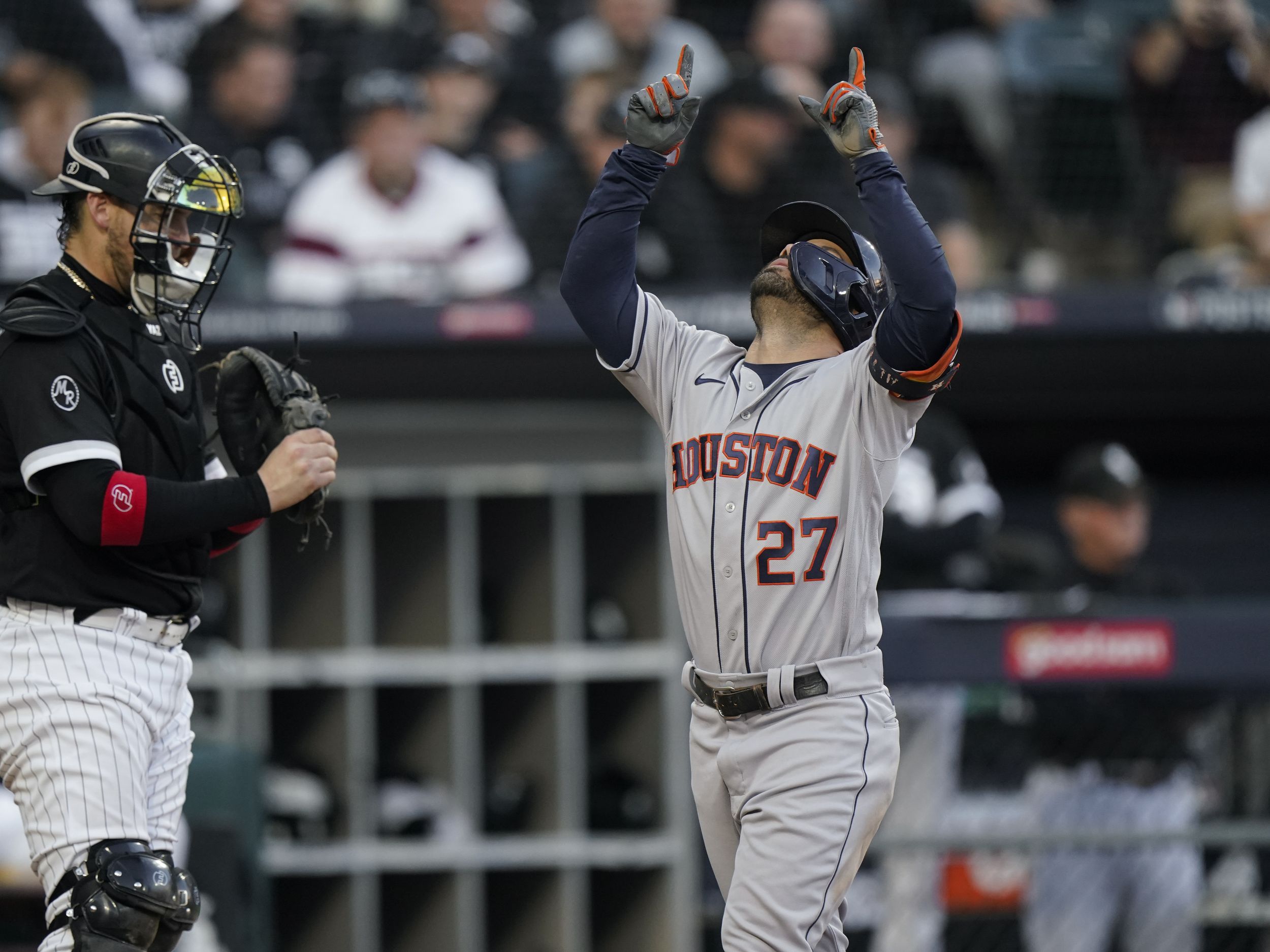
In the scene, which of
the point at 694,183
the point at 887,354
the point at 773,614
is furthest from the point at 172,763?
the point at 694,183

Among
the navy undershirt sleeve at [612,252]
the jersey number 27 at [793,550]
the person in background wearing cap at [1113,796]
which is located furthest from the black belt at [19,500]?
the person in background wearing cap at [1113,796]

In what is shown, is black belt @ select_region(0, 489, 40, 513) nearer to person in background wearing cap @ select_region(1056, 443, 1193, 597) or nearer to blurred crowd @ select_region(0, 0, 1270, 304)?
blurred crowd @ select_region(0, 0, 1270, 304)

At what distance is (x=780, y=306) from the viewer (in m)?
3.29

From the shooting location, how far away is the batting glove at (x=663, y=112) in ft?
10.5

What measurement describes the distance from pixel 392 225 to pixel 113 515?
3.77 meters

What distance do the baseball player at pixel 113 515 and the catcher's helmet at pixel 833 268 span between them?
931 millimetres

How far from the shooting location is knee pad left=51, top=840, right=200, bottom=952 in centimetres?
287

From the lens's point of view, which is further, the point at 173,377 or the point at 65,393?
the point at 173,377

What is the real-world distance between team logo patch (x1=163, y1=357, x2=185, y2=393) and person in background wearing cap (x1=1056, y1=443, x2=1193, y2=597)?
351 centimetres

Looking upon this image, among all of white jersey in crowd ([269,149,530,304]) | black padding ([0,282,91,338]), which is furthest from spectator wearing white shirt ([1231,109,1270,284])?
black padding ([0,282,91,338])

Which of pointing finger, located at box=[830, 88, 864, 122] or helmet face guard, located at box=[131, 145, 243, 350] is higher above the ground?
pointing finger, located at box=[830, 88, 864, 122]

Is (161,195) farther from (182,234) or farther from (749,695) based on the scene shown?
(749,695)

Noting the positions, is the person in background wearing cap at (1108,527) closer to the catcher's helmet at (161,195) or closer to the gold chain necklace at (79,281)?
the catcher's helmet at (161,195)

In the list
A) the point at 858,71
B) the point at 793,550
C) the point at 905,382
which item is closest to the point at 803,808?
the point at 793,550
